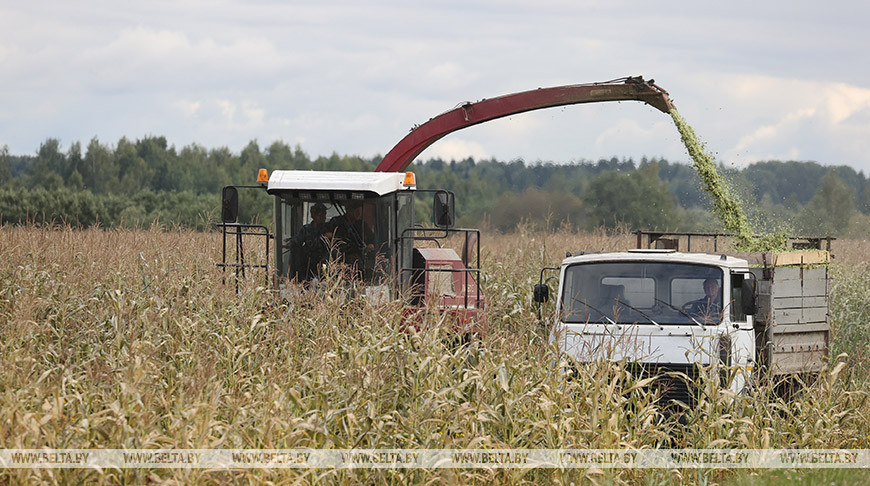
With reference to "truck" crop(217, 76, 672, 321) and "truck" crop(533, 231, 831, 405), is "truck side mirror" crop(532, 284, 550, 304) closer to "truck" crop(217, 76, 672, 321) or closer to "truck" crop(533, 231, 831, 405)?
"truck" crop(533, 231, 831, 405)

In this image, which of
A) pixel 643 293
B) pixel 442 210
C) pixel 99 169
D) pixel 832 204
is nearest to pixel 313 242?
pixel 442 210

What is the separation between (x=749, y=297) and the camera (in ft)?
25.6

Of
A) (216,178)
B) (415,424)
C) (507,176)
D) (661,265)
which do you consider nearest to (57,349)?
(415,424)

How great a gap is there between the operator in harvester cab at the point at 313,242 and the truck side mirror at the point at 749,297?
13.2 feet

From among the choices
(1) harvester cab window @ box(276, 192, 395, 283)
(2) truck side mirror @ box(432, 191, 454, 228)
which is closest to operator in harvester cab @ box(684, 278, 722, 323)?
(2) truck side mirror @ box(432, 191, 454, 228)

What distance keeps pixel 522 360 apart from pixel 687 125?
21.2 feet

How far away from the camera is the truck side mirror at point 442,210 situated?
862 centimetres

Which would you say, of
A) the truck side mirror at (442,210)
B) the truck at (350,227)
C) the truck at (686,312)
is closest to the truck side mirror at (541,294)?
the truck at (686,312)

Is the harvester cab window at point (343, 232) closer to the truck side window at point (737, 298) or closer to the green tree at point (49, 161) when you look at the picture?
the truck side window at point (737, 298)

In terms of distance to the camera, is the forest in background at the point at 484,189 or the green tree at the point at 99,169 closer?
the forest in background at the point at 484,189

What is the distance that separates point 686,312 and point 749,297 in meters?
0.58

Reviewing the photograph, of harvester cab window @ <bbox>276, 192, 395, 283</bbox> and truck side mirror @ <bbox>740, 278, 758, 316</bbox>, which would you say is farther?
harvester cab window @ <bbox>276, 192, 395, 283</bbox>

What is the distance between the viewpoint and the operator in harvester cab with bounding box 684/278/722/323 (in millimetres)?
7758

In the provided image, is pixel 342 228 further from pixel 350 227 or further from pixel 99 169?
pixel 99 169
